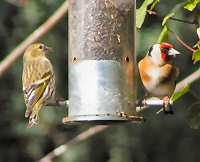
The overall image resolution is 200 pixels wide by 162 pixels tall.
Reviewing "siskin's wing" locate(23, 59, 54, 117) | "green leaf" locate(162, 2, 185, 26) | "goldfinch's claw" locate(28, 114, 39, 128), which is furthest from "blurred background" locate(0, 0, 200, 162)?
"green leaf" locate(162, 2, 185, 26)

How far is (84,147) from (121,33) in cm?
508

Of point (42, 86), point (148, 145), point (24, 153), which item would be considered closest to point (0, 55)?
point (24, 153)

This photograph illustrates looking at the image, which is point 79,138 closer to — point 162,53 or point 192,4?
point 162,53

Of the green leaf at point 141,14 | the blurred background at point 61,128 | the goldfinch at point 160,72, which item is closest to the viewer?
the green leaf at point 141,14

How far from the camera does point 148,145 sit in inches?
450

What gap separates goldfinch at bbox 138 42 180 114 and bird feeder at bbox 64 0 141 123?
5.9 inches

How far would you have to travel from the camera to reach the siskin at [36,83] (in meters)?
6.47

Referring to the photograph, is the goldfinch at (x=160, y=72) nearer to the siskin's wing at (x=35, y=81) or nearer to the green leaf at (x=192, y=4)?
the green leaf at (x=192, y=4)

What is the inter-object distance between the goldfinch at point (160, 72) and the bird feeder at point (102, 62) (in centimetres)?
15

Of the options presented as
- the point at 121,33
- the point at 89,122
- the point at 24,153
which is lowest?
the point at 24,153

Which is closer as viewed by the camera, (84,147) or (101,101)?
(101,101)

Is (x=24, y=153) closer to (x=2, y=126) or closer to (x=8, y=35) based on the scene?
(x=2, y=126)

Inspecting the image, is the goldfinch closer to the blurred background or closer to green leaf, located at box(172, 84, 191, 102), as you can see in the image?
green leaf, located at box(172, 84, 191, 102)

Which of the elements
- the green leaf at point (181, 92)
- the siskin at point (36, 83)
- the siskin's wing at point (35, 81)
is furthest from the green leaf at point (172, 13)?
the siskin's wing at point (35, 81)
